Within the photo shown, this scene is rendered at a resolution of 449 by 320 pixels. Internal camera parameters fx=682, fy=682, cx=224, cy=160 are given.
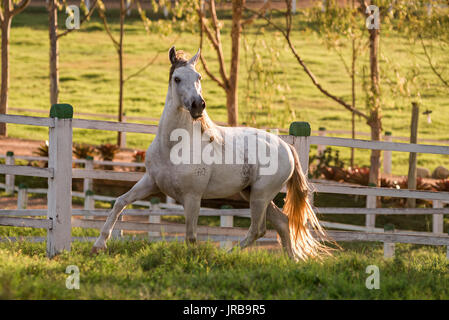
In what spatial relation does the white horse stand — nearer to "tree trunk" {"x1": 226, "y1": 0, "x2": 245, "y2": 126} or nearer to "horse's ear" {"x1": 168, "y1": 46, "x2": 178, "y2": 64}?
"horse's ear" {"x1": 168, "y1": 46, "x2": 178, "y2": 64}

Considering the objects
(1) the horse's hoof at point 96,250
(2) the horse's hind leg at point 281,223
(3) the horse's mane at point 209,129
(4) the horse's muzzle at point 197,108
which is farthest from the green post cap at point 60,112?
(2) the horse's hind leg at point 281,223

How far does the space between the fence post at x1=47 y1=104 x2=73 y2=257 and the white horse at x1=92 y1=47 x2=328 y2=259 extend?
0.63m

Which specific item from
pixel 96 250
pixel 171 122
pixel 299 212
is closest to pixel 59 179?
pixel 96 250

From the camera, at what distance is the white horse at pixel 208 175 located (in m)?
5.64

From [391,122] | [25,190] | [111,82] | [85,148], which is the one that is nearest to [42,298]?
[25,190]

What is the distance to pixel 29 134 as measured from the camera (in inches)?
896

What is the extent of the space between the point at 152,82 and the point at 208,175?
2764cm

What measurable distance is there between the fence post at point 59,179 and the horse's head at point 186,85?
4.61 feet

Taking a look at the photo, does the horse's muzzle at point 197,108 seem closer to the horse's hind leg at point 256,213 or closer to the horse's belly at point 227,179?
the horse's belly at point 227,179

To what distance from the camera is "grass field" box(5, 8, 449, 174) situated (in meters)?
24.7

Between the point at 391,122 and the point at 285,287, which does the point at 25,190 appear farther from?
the point at 391,122

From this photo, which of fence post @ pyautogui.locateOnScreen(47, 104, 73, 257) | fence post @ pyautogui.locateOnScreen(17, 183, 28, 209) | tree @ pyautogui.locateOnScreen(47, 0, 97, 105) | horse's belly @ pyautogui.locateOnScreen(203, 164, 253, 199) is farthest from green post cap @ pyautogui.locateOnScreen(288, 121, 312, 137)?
tree @ pyautogui.locateOnScreen(47, 0, 97, 105)

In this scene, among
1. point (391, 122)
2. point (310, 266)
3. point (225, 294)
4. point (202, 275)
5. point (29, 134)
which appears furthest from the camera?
point (391, 122)
